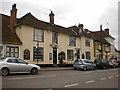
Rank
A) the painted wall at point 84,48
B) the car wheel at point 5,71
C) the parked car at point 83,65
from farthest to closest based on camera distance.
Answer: the painted wall at point 84,48 < the parked car at point 83,65 < the car wheel at point 5,71

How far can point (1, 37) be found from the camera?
21.2 m

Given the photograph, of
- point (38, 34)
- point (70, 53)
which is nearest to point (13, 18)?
point (38, 34)

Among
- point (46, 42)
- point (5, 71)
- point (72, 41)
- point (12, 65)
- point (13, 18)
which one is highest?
point (13, 18)

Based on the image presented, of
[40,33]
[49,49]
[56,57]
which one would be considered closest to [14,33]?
[40,33]

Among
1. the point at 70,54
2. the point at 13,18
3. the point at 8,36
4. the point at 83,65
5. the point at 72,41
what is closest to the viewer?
the point at 8,36

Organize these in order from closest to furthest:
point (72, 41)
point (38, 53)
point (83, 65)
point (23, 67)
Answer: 1. point (23, 67)
2. point (83, 65)
3. point (38, 53)
4. point (72, 41)

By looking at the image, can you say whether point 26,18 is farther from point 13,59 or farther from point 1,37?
point 13,59

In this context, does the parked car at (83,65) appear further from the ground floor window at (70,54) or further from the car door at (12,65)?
the car door at (12,65)

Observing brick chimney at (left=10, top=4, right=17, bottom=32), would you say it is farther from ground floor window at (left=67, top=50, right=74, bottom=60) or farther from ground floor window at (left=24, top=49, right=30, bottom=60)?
ground floor window at (left=67, top=50, right=74, bottom=60)

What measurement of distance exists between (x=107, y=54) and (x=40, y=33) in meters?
25.7

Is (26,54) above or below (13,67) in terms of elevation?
above

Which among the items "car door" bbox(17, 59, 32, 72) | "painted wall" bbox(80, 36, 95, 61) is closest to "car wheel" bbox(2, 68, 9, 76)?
"car door" bbox(17, 59, 32, 72)

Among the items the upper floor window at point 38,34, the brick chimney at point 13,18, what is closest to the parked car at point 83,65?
the upper floor window at point 38,34

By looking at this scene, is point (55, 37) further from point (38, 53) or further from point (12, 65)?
point (12, 65)
